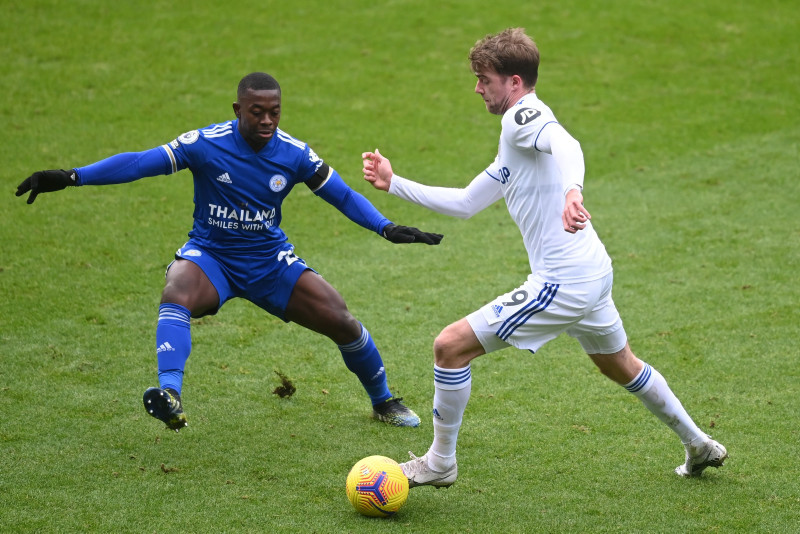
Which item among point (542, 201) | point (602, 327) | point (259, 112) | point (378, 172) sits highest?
point (259, 112)

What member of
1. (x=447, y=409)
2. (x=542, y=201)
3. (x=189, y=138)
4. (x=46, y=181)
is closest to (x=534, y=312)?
(x=542, y=201)

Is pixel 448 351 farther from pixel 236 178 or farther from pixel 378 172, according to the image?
pixel 236 178

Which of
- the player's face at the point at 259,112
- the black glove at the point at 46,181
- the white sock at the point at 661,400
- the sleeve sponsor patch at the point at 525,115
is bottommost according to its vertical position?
the white sock at the point at 661,400

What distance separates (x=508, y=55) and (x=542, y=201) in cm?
77

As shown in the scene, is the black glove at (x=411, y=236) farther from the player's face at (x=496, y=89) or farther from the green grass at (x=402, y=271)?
the green grass at (x=402, y=271)

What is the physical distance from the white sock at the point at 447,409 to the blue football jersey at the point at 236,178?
1.61 metres

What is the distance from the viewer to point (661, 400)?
5.08 metres

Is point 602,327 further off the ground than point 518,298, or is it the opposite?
point 518,298

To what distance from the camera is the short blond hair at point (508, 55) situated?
185 inches

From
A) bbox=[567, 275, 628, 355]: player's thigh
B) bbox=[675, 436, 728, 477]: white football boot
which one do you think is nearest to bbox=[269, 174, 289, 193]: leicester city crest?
bbox=[567, 275, 628, 355]: player's thigh

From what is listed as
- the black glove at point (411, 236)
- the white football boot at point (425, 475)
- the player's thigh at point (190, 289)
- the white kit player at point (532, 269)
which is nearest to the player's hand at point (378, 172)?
the black glove at point (411, 236)

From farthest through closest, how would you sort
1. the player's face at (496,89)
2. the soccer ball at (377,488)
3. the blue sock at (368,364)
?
the blue sock at (368,364), the player's face at (496,89), the soccer ball at (377,488)

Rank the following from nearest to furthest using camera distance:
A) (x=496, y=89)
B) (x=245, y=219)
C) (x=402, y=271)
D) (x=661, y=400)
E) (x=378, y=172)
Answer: (x=496, y=89)
(x=661, y=400)
(x=378, y=172)
(x=245, y=219)
(x=402, y=271)

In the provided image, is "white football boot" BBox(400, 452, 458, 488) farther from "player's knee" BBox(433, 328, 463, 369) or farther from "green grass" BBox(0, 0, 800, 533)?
"player's knee" BBox(433, 328, 463, 369)
